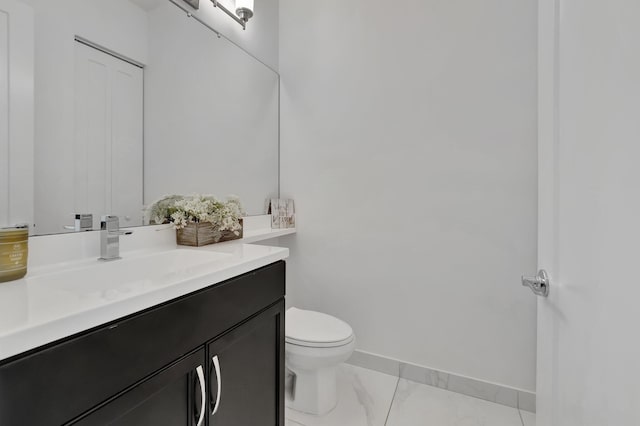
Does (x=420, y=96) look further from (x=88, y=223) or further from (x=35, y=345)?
(x=35, y=345)

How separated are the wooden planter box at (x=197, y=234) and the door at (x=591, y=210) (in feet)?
4.02

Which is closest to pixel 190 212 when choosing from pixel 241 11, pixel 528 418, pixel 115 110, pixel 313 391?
pixel 115 110

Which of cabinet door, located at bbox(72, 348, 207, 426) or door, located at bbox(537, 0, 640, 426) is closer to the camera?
door, located at bbox(537, 0, 640, 426)

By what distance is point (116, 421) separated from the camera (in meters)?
0.63

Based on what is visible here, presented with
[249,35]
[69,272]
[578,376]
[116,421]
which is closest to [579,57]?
[578,376]

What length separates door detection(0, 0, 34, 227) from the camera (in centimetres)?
89

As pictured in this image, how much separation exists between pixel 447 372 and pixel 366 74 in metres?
1.88

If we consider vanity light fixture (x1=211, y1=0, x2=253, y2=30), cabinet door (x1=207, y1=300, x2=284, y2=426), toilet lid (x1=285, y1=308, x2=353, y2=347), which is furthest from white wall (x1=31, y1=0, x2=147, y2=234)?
toilet lid (x1=285, y1=308, x2=353, y2=347)

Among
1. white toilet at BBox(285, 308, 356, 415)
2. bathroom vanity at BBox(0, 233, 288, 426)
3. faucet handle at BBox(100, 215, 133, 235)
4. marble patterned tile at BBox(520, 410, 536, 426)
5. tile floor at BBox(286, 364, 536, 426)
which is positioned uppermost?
faucet handle at BBox(100, 215, 133, 235)

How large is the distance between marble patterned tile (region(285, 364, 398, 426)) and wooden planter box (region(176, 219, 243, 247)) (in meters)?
1.01

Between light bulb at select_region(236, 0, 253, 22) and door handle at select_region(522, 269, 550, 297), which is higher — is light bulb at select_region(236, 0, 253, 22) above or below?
above

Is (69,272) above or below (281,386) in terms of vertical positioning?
above

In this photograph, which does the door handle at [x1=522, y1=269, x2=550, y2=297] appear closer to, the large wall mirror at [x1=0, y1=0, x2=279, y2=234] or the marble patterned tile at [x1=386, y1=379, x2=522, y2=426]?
the marble patterned tile at [x1=386, y1=379, x2=522, y2=426]

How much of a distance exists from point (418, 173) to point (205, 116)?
1258 millimetres
